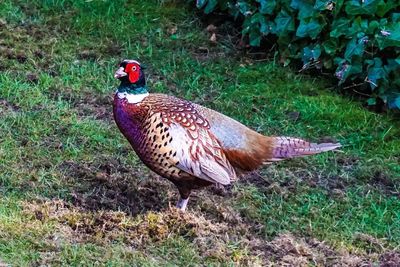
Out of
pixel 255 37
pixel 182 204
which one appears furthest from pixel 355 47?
pixel 182 204

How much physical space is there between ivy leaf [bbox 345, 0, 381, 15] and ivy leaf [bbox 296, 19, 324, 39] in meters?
0.28

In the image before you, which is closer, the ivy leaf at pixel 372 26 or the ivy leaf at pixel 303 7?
the ivy leaf at pixel 372 26

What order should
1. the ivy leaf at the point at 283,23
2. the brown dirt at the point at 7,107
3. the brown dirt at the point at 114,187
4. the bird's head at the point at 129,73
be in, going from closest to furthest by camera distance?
the bird's head at the point at 129,73, the brown dirt at the point at 114,187, the brown dirt at the point at 7,107, the ivy leaf at the point at 283,23

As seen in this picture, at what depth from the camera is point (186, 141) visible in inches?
163

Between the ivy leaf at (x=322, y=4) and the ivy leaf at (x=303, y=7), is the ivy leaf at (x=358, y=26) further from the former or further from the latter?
the ivy leaf at (x=303, y=7)

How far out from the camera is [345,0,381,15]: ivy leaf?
5609mm

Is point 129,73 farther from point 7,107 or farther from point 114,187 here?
point 7,107

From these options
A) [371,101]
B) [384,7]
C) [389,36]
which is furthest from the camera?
[371,101]

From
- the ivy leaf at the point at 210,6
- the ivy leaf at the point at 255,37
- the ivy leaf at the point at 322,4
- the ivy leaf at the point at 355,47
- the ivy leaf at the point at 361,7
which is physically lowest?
the ivy leaf at the point at 255,37

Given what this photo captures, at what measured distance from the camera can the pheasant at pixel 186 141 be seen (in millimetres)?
4105

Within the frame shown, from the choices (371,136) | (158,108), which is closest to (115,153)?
(158,108)

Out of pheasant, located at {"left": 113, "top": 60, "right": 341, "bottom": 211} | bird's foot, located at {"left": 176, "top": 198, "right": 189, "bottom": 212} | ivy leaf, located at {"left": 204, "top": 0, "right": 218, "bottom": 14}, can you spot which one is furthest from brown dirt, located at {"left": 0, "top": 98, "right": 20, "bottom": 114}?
ivy leaf, located at {"left": 204, "top": 0, "right": 218, "bottom": 14}

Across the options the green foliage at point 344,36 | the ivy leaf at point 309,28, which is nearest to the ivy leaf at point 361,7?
the green foliage at point 344,36

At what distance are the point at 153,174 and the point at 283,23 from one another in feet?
6.34
